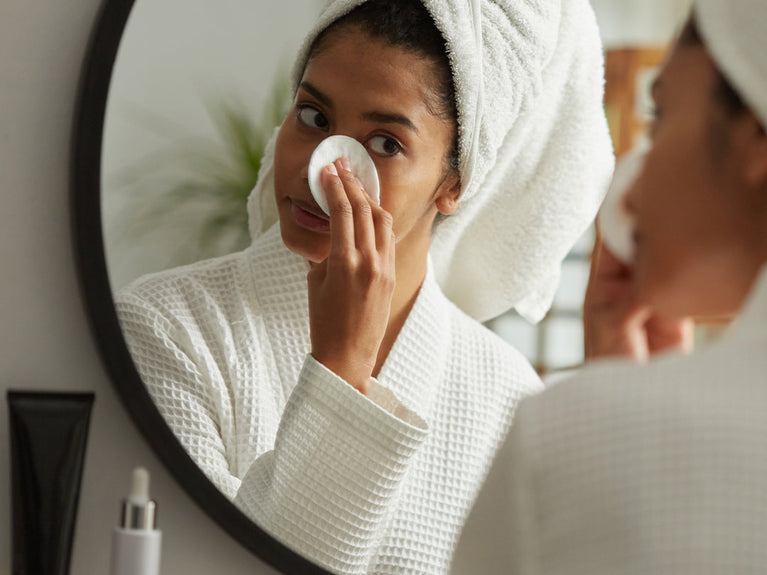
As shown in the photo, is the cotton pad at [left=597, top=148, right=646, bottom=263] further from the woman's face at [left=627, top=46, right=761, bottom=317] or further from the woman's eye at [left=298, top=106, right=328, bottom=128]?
the woman's eye at [left=298, top=106, right=328, bottom=128]

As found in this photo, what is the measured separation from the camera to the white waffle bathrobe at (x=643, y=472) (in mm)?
364

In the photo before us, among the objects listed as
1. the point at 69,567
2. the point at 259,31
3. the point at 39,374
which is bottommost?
the point at 69,567

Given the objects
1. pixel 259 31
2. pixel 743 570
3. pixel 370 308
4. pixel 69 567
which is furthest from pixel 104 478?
pixel 743 570

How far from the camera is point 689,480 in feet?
1.21

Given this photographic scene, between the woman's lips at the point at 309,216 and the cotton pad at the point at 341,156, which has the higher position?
the cotton pad at the point at 341,156

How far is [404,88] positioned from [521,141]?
102 millimetres

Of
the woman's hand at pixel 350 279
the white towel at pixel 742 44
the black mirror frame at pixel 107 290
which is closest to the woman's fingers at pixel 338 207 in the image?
the woman's hand at pixel 350 279

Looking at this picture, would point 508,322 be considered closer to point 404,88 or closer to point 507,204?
point 507,204

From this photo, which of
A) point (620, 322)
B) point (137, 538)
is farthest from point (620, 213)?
point (137, 538)

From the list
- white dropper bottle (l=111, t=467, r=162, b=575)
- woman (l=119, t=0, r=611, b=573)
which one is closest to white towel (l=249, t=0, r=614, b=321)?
woman (l=119, t=0, r=611, b=573)

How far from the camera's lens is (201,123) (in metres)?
0.65

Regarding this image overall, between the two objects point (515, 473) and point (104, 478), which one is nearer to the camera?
point (515, 473)

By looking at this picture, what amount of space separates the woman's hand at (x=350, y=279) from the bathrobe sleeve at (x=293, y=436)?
0.02m

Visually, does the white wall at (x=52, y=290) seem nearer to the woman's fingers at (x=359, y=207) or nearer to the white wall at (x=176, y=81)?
the white wall at (x=176, y=81)
